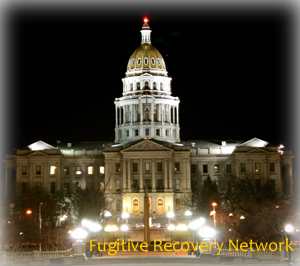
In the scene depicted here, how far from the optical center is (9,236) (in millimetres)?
88250

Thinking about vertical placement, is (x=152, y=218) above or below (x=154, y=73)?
below

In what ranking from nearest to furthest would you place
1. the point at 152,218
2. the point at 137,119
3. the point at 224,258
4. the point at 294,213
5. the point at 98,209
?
the point at 224,258 → the point at 294,213 → the point at 98,209 → the point at 152,218 → the point at 137,119

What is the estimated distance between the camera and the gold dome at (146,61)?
6560 inches

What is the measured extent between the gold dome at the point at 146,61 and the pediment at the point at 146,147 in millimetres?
24596

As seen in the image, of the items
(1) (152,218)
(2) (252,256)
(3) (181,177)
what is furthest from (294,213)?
(3) (181,177)

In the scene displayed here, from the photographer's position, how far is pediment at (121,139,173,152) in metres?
146

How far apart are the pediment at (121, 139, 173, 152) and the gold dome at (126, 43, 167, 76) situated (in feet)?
80.7

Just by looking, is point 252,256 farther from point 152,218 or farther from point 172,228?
point 152,218

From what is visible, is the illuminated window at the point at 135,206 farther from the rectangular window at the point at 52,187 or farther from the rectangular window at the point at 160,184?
the rectangular window at the point at 52,187

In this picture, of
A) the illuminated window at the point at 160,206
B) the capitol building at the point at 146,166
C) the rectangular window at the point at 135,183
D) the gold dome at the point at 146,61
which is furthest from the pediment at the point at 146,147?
the gold dome at the point at 146,61

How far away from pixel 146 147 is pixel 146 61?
1036 inches

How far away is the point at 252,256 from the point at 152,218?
6333cm

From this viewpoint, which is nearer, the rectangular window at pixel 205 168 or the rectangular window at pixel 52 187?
the rectangular window at pixel 52 187

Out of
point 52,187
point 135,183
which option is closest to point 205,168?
point 135,183
